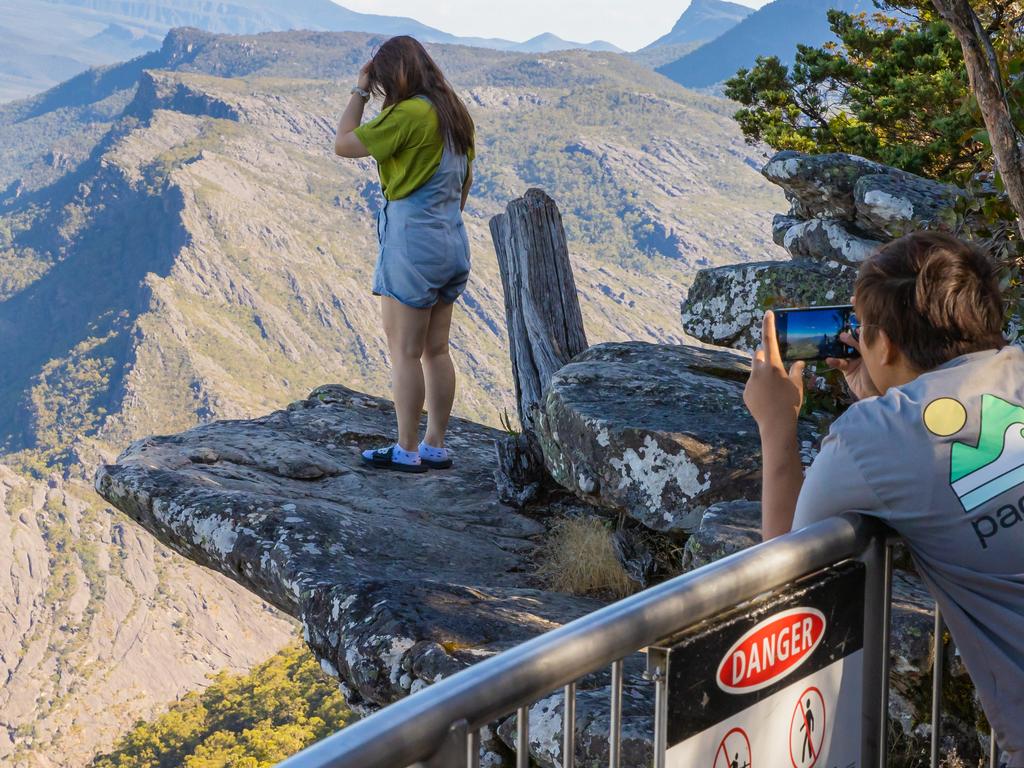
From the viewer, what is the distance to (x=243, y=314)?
590 ft

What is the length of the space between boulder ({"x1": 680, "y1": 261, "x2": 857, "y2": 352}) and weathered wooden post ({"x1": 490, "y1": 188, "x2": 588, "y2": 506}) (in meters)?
0.94

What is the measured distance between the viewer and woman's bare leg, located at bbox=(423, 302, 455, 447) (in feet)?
20.2

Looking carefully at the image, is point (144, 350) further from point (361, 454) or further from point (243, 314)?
point (361, 454)

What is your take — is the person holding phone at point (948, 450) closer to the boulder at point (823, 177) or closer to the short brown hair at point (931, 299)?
the short brown hair at point (931, 299)

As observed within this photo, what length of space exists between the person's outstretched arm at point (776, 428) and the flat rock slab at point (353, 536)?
1891 millimetres

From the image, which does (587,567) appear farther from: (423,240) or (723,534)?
(423,240)

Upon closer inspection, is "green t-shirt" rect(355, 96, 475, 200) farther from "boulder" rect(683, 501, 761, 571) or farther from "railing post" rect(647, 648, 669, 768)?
"railing post" rect(647, 648, 669, 768)

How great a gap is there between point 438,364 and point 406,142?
1276 mm

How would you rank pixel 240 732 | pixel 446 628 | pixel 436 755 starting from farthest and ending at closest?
pixel 240 732
pixel 446 628
pixel 436 755

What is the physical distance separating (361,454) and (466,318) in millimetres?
179733

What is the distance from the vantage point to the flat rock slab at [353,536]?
4234 mm

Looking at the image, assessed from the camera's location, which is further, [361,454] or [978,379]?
[361,454]

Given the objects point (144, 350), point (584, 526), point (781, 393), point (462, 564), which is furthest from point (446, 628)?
point (144, 350)

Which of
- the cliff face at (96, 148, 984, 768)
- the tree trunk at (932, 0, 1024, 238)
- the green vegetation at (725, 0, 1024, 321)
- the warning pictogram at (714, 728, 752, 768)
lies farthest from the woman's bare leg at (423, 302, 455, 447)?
the warning pictogram at (714, 728, 752, 768)
